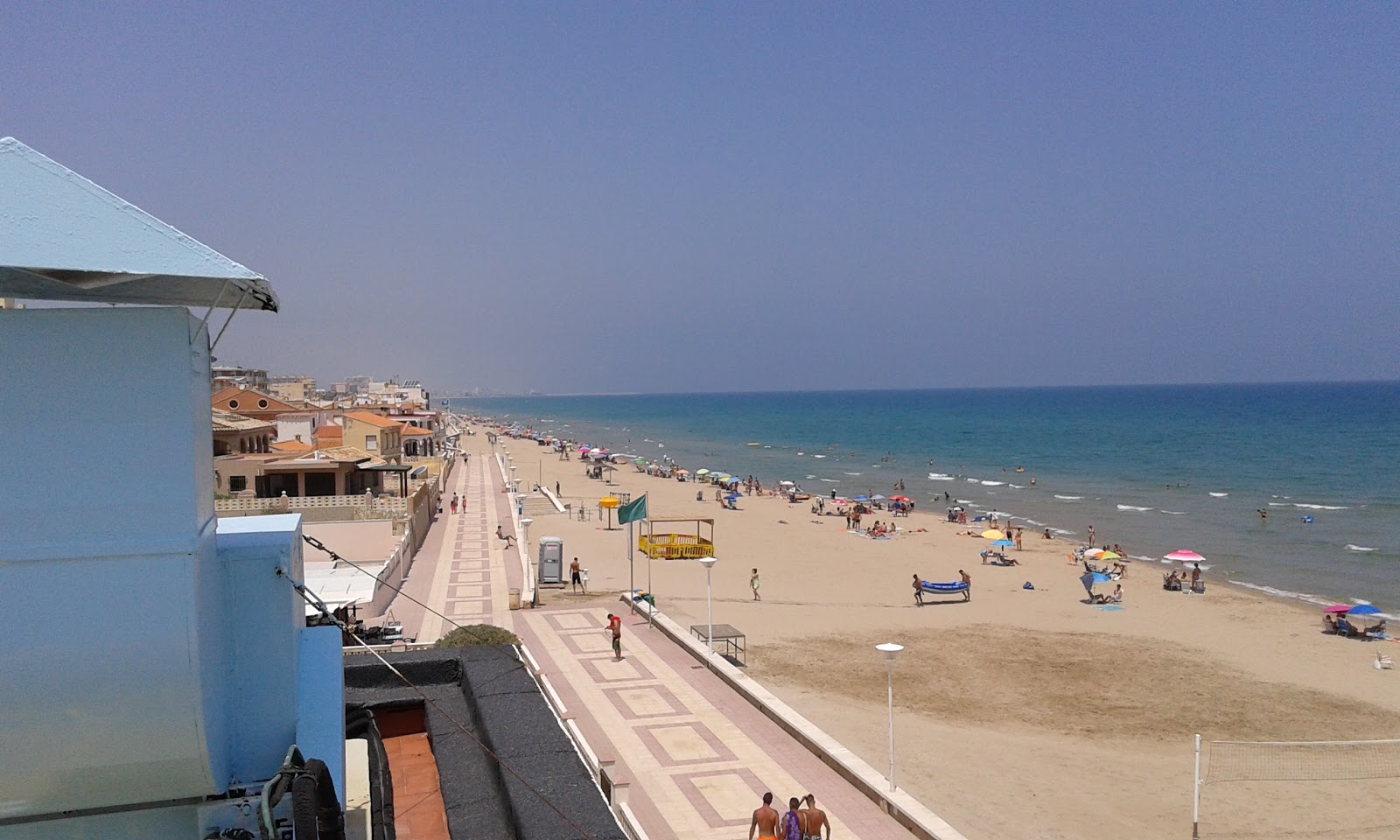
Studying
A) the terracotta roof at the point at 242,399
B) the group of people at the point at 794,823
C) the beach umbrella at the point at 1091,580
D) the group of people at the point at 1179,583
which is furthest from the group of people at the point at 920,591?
the terracotta roof at the point at 242,399

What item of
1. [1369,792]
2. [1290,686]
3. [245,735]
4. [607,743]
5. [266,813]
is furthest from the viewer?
[1290,686]

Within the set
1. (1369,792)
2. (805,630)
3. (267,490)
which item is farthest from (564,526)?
(1369,792)

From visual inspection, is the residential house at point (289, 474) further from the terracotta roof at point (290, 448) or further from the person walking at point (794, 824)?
the person walking at point (794, 824)

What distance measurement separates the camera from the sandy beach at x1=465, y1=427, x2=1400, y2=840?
1401 centimetres

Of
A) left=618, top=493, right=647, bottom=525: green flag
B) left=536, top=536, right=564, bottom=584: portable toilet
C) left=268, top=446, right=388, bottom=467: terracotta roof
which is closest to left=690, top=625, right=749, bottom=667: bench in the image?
left=618, top=493, right=647, bottom=525: green flag

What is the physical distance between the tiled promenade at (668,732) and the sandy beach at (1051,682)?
2.38 metres

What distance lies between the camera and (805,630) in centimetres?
2445

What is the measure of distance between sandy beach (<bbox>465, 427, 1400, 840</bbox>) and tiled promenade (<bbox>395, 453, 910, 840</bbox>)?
2384mm

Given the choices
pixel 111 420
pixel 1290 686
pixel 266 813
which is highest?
pixel 111 420

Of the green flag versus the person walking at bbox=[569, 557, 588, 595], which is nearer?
the green flag

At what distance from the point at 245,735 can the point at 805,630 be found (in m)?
21.0

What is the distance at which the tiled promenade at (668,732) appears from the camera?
11.2m

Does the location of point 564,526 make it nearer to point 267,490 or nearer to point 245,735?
point 267,490

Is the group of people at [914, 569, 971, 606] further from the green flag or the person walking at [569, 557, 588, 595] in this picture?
the person walking at [569, 557, 588, 595]
